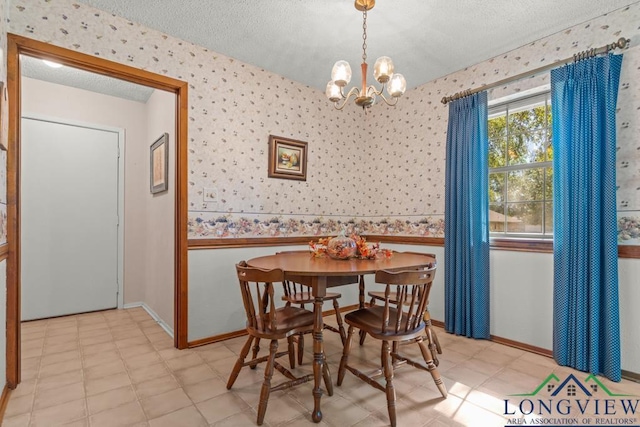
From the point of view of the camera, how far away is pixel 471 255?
9.16 ft

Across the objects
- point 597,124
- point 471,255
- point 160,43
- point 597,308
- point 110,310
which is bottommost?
point 110,310

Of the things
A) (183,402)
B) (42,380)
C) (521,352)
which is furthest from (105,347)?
(521,352)

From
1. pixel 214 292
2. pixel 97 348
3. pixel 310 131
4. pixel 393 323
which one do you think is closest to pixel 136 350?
pixel 97 348

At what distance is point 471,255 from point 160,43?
3143mm

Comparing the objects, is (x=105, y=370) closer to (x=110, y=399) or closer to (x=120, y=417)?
(x=110, y=399)

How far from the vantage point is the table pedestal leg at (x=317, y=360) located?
64.6 inches

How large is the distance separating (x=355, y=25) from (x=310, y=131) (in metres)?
1.29

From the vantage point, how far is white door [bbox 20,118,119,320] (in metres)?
3.27

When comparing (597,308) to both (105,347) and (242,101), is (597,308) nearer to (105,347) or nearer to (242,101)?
(242,101)

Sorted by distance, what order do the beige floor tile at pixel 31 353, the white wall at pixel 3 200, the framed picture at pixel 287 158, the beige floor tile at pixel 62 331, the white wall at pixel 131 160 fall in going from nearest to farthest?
the white wall at pixel 3 200 → the beige floor tile at pixel 31 353 → the beige floor tile at pixel 62 331 → the framed picture at pixel 287 158 → the white wall at pixel 131 160

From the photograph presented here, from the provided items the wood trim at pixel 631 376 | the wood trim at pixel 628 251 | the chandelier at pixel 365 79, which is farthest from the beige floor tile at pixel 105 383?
the wood trim at pixel 628 251

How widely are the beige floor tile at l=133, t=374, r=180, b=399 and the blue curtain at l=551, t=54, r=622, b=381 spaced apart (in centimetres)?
271

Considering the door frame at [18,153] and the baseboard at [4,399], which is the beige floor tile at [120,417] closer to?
the baseboard at [4,399]

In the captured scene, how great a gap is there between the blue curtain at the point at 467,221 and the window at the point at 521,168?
237mm
